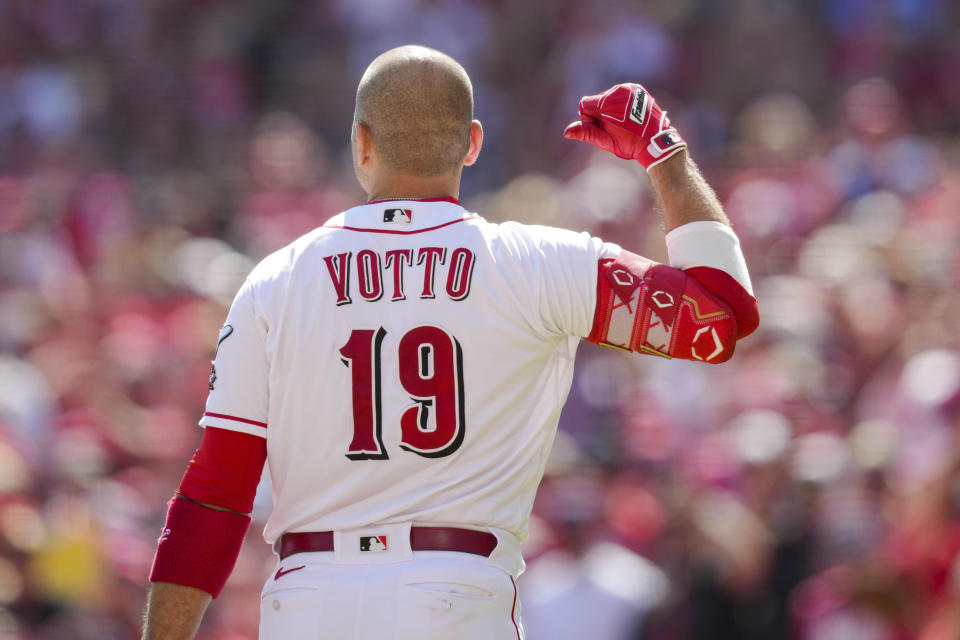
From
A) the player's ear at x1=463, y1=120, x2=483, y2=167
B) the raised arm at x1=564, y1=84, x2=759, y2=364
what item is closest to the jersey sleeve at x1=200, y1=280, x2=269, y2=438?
the player's ear at x1=463, y1=120, x2=483, y2=167

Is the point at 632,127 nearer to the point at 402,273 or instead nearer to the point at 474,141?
the point at 474,141

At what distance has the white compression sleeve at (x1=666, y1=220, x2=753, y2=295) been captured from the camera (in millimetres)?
2709

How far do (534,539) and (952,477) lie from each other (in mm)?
1696

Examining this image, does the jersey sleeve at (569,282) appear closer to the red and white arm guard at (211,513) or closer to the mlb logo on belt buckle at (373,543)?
the mlb logo on belt buckle at (373,543)

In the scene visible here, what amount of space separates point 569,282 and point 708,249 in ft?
0.92

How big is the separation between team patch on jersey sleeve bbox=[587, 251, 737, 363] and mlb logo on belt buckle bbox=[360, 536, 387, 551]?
564 mm

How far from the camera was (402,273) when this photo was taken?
2.69m

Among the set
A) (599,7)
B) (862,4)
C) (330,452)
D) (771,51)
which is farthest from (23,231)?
(330,452)

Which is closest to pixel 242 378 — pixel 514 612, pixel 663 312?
pixel 514 612

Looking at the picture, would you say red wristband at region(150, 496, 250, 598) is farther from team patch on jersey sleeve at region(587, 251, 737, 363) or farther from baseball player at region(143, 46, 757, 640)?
team patch on jersey sleeve at region(587, 251, 737, 363)

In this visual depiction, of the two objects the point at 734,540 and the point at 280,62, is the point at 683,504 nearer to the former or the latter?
the point at 734,540

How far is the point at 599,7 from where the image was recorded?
Result: 31.5 feet

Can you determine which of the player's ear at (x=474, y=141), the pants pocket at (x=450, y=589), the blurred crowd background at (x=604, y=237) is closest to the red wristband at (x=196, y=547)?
the pants pocket at (x=450, y=589)

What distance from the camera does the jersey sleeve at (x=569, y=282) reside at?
267 centimetres
